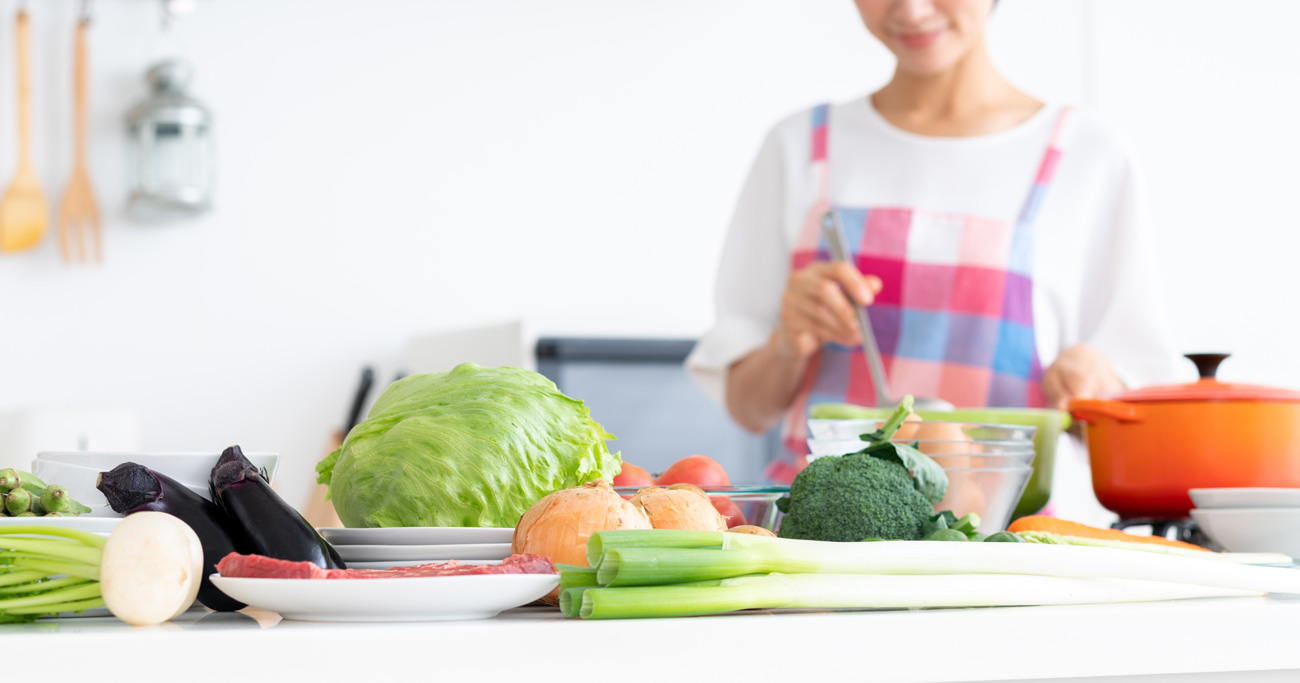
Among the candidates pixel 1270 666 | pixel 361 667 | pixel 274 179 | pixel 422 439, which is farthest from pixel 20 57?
pixel 1270 666

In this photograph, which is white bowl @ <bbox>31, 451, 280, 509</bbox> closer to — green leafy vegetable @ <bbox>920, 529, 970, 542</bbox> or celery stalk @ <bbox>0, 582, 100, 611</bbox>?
celery stalk @ <bbox>0, 582, 100, 611</bbox>

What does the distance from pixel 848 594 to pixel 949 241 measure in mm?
→ 1332

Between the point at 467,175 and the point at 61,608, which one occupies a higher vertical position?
the point at 467,175

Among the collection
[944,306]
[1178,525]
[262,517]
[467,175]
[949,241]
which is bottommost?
[1178,525]

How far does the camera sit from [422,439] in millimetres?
738

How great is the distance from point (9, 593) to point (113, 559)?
0.23 ft

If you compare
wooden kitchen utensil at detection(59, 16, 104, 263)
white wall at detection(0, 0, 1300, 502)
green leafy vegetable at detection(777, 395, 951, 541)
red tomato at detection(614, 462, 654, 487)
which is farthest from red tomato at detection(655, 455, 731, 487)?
wooden kitchen utensil at detection(59, 16, 104, 263)

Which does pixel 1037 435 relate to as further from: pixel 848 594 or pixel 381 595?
pixel 381 595

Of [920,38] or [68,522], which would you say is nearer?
[68,522]

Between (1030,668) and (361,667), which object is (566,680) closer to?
(361,667)

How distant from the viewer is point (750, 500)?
820mm

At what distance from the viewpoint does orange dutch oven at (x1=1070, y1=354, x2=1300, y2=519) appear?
1047 millimetres

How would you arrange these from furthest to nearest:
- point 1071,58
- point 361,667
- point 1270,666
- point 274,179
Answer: point 1071,58 < point 274,179 < point 1270,666 < point 361,667

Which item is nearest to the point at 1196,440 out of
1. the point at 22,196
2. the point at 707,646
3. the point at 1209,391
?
Answer: the point at 1209,391
